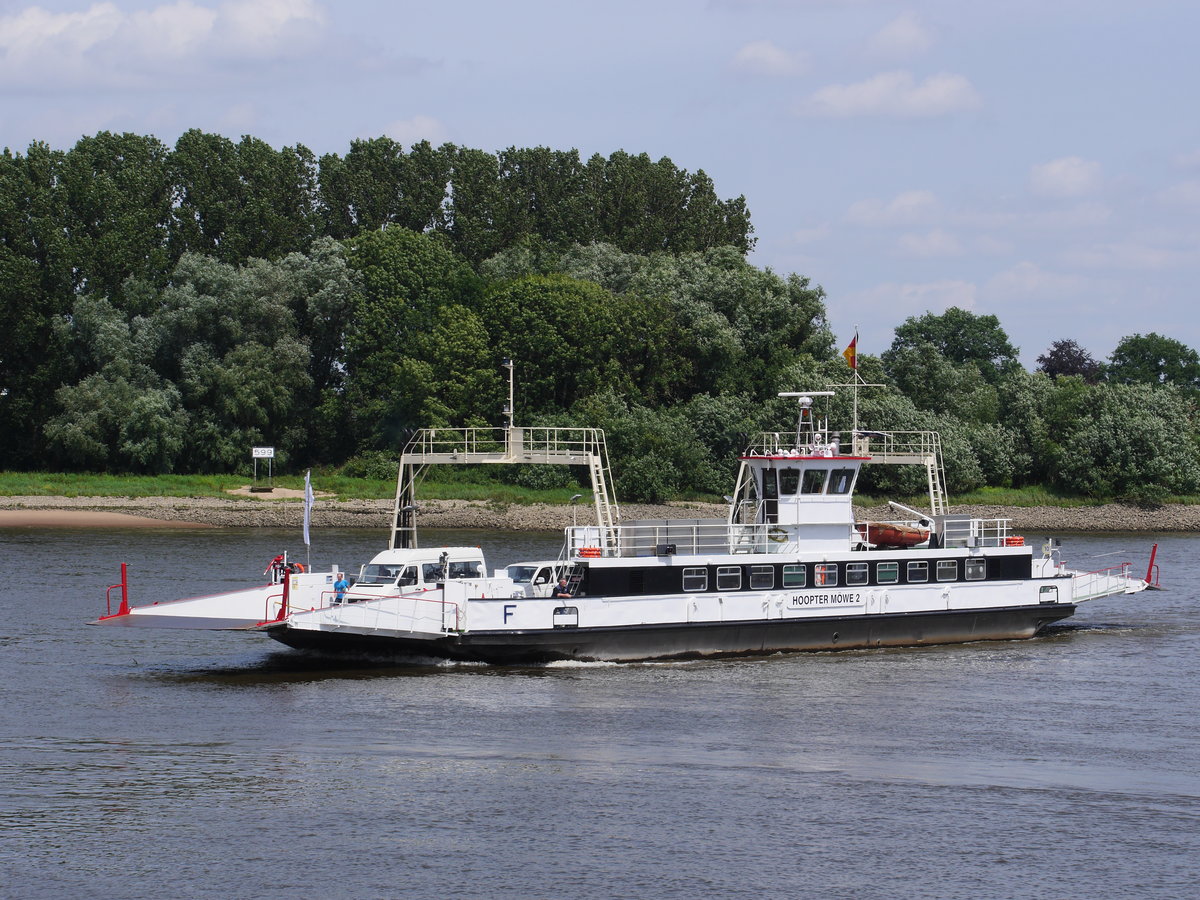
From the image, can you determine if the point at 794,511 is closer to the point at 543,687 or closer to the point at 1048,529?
the point at 543,687

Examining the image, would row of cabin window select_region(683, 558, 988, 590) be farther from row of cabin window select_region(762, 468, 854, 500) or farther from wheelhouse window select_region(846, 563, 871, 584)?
row of cabin window select_region(762, 468, 854, 500)

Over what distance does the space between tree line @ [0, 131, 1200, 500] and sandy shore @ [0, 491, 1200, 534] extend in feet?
7.89

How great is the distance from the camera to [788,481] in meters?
38.2

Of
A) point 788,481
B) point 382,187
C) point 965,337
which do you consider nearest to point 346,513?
point 382,187

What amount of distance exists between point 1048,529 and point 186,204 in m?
58.2

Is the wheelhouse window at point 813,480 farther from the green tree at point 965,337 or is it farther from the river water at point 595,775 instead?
the green tree at point 965,337

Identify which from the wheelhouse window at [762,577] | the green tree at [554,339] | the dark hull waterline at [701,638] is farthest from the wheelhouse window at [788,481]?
the green tree at [554,339]

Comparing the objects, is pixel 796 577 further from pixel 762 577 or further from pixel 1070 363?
pixel 1070 363

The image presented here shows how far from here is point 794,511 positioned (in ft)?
125

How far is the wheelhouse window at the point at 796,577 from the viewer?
1444 inches

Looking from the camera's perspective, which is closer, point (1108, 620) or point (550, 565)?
point (550, 565)

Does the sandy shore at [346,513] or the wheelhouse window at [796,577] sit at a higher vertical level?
the sandy shore at [346,513]

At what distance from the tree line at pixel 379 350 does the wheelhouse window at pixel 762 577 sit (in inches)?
1561

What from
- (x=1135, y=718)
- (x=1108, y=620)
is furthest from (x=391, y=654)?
(x=1108, y=620)
